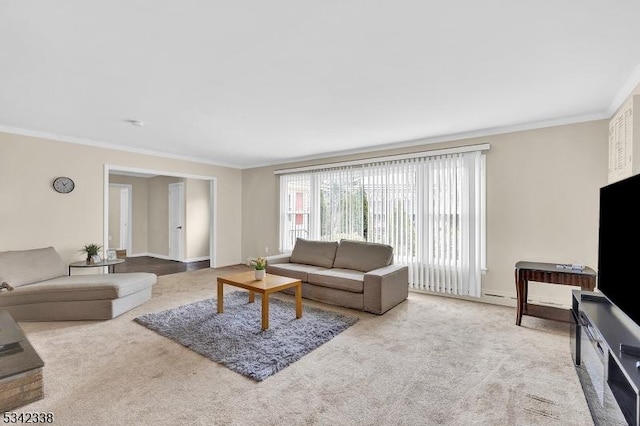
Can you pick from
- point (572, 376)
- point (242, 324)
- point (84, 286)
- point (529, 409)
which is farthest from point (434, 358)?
point (84, 286)

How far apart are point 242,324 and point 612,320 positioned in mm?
3060

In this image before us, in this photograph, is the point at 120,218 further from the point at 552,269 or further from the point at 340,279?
the point at 552,269

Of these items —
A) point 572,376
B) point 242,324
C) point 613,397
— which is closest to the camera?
point 613,397

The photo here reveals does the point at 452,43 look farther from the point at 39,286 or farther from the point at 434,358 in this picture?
the point at 39,286

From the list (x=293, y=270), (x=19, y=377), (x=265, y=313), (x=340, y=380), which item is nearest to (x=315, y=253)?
(x=293, y=270)

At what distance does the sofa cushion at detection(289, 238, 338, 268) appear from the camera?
4730 millimetres

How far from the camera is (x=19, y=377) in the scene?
1.85 metres

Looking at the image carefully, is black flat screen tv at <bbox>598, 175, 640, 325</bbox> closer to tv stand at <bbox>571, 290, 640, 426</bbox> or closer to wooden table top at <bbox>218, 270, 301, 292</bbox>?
tv stand at <bbox>571, 290, 640, 426</bbox>

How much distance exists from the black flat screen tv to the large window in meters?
1.89

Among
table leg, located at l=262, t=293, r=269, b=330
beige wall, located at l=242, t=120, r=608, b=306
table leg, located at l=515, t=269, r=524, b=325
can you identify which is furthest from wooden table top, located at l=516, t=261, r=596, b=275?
table leg, located at l=262, t=293, r=269, b=330

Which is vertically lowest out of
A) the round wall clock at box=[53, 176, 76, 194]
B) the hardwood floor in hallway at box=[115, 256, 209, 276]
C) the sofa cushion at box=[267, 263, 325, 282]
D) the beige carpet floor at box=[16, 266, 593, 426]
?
the hardwood floor in hallway at box=[115, 256, 209, 276]

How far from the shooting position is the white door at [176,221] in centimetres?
754

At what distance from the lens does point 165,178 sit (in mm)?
7969

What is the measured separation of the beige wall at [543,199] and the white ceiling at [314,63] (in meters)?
0.26
